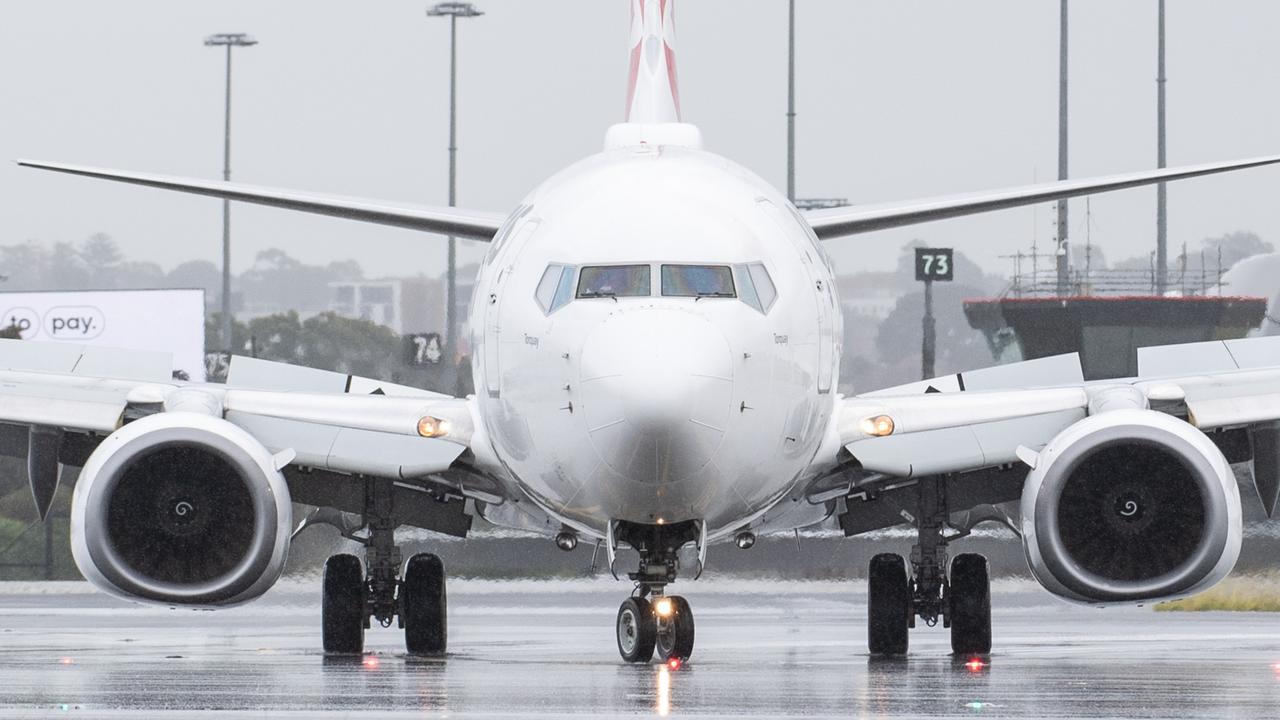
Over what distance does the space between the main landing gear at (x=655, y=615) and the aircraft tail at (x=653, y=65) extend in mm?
4699

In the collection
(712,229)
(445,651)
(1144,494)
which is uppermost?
(712,229)

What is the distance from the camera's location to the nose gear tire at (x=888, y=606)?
19047 mm

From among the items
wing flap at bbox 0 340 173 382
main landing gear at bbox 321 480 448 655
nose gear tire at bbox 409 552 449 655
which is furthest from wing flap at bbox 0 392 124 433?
nose gear tire at bbox 409 552 449 655

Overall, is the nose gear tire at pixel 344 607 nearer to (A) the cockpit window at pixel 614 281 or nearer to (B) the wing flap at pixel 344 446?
(B) the wing flap at pixel 344 446

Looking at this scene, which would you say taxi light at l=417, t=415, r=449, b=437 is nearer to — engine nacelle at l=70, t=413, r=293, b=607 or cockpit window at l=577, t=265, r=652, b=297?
engine nacelle at l=70, t=413, r=293, b=607

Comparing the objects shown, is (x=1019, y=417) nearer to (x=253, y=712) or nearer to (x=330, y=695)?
(x=330, y=695)

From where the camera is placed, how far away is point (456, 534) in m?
20.0

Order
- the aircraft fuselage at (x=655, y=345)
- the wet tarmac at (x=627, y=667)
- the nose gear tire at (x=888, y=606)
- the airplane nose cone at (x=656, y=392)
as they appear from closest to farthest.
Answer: the wet tarmac at (x=627, y=667) → the airplane nose cone at (x=656, y=392) → the aircraft fuselage at (x=655, y=345) → the nose gear tire at (x=888, y=606)

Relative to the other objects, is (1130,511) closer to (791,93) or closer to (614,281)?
(614,281)

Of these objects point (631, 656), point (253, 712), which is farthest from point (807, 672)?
point (253, 712)

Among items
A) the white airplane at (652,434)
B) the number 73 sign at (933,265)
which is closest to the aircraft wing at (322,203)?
the white airplane at (652,434)

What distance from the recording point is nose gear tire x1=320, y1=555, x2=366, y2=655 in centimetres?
1881

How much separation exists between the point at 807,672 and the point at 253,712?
4739 mm

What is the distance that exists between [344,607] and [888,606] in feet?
13.9
